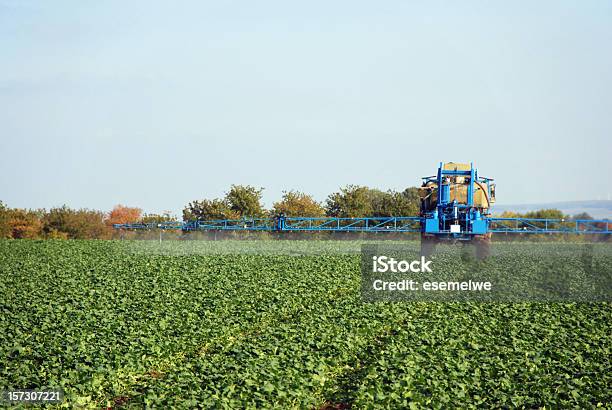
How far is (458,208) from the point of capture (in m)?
29.1

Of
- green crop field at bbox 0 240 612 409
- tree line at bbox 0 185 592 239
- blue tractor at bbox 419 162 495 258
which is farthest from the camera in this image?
tree line at bbox 0 185 592 239

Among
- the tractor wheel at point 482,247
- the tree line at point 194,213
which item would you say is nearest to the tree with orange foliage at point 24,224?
the tree line at point 194,213

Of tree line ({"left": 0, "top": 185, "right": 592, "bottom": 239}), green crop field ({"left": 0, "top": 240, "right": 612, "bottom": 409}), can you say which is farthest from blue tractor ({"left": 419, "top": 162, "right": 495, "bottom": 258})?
tree line ({"left": 0, "top": 185, "right": 592, "bottom": 239})

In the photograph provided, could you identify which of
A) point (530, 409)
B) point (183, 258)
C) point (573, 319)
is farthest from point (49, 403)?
point (183, 258)

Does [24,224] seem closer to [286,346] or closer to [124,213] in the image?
[124,213]

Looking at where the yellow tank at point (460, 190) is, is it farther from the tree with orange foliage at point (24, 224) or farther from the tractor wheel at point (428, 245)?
the tree with orange foliage at point (24, 224)

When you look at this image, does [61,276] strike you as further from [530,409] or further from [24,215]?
[24,215]

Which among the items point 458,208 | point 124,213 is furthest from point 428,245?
point 124,213

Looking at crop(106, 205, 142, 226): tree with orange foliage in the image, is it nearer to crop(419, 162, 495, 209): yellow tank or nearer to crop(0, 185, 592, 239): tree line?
crop(0, 185, 592, 239): tree line

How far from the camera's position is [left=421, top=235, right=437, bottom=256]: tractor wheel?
29906 millimetres

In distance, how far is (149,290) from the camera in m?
21.5

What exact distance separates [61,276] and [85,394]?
14.8 m

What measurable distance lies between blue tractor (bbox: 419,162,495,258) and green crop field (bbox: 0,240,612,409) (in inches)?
278

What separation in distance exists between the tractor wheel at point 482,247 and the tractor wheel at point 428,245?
177 cm
